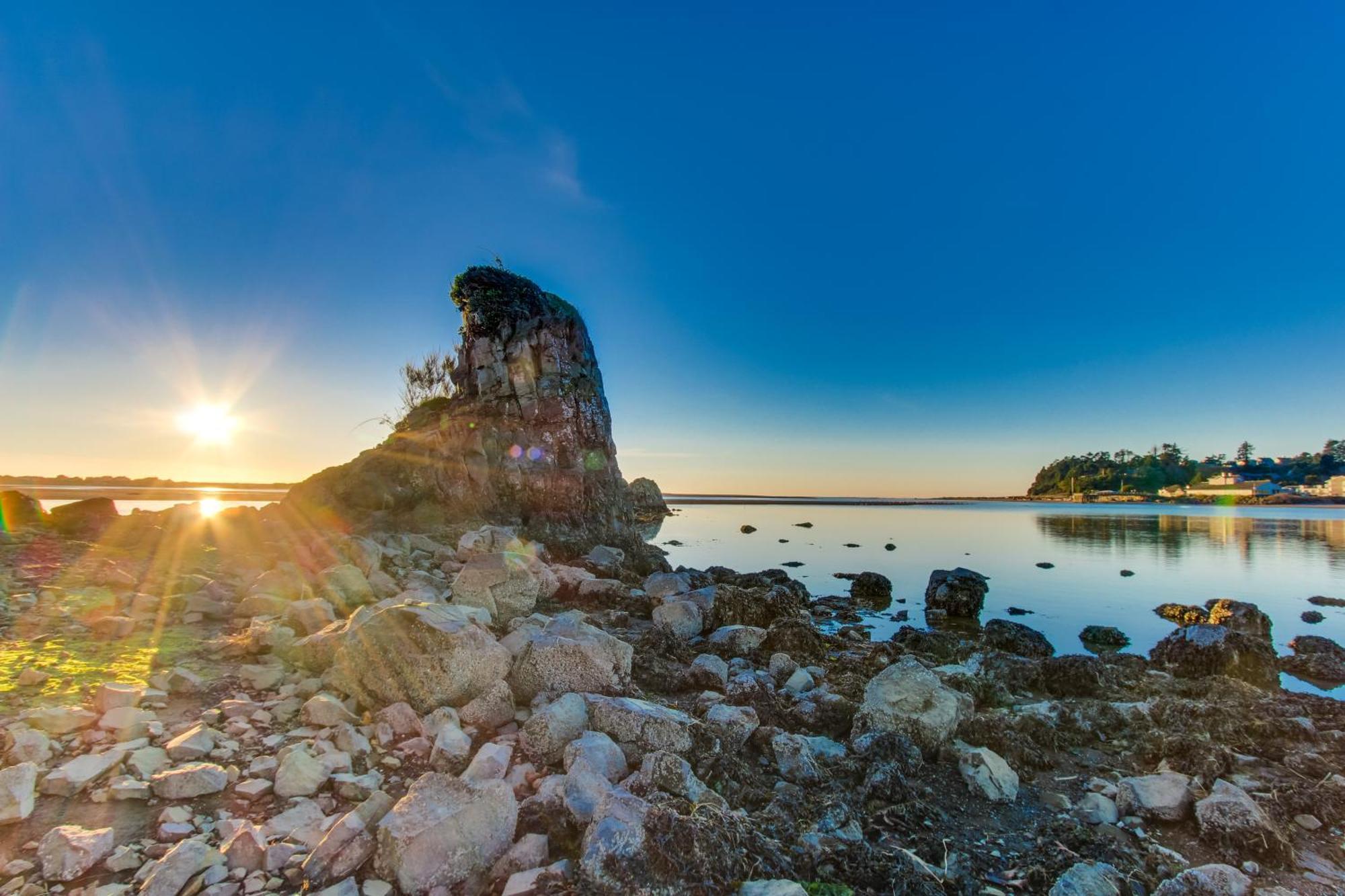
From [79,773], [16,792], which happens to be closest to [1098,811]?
[79,773]

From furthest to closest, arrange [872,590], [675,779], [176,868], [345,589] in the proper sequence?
[872,590] < [345,589] < [675,779] < [176,868]

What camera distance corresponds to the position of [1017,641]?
45.1ft

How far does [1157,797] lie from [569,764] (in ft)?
18.2

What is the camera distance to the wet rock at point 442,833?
3551 mm

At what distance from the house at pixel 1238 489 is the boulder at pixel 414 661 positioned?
15556 centimetres

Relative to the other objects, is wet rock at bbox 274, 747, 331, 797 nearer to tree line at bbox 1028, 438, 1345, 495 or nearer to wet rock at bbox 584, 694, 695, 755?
wet rock at bbox 584, 694, 695, 755

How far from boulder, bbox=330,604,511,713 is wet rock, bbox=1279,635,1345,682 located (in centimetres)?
1625

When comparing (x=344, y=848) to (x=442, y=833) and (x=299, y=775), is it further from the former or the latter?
(x=299, y=775)

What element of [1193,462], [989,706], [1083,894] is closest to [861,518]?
[989,706]

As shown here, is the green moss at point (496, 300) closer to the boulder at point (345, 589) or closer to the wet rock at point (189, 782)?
the boulder at point (345, 589)

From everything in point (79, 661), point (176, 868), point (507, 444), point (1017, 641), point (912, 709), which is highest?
point (507, 444)

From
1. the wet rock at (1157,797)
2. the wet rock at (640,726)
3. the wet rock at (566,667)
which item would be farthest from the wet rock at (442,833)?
the wet rock at (1157,797)

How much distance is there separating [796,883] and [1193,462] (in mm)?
204471

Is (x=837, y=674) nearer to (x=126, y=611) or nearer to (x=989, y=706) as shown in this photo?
(x=989, y=706)
